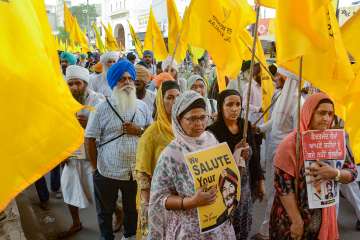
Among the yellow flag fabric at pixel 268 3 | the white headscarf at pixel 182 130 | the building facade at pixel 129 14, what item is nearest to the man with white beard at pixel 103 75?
the yellow flag fabric at pixel 268 3

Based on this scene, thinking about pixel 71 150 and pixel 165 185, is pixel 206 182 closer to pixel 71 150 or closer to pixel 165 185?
pixel 165 185

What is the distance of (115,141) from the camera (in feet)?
11.1

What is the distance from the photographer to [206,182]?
216 cm

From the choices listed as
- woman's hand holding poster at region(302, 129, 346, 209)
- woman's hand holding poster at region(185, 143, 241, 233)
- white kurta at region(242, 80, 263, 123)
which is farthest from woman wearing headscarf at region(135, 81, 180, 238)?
white kurta at region(242, 80, 263, 123)

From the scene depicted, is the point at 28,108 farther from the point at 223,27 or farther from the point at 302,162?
the point at 223,27

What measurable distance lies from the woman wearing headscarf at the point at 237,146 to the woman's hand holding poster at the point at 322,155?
1.70ft

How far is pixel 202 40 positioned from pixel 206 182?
80.8 inches

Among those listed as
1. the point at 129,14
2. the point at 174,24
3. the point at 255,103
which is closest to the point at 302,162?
the point at 255,103

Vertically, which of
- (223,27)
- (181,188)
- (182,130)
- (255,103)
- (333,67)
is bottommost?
(181,188)

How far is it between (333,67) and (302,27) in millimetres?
363

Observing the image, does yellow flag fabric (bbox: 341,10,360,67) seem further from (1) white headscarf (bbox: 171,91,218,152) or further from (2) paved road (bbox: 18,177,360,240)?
(2) paved road (bbox: 18,177,360,240)

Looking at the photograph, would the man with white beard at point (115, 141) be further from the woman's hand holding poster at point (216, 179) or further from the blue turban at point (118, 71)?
the woman's hand holding poster at point (216, 179)

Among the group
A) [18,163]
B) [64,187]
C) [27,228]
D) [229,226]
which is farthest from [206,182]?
[27,228]

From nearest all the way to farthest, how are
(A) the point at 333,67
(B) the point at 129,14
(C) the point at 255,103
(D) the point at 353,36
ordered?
(A) the point at 333,67
(D) the point at 353,36
(C) the point at 255,103
(B) the point at 129,14
